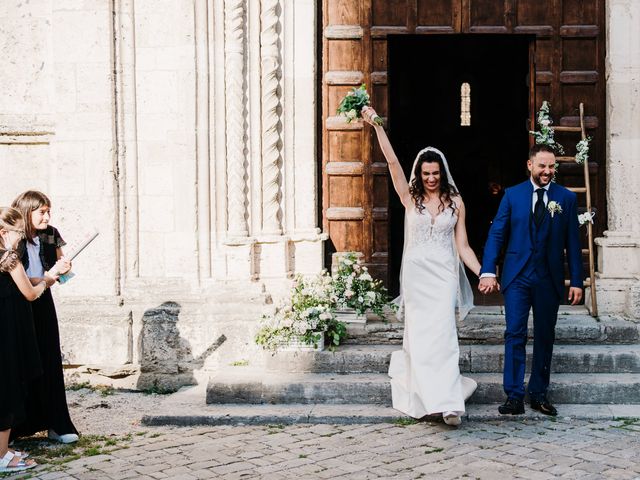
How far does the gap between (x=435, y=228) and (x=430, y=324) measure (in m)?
0.75

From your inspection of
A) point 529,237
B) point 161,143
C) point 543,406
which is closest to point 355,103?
point 529,237

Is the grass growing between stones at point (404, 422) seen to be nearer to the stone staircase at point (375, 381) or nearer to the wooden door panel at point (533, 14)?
the stone staircase at point (375, 381)

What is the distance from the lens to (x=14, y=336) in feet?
19.0

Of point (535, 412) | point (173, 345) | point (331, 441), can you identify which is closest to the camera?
point (331, 441)

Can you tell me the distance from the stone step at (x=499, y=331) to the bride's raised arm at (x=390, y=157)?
4.52 ft

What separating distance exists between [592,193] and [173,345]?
422cm

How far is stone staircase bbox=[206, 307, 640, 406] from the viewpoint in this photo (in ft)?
22.6

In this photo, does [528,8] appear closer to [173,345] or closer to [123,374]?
[173,345]

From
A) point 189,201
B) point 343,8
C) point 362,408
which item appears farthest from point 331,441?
point 343,8

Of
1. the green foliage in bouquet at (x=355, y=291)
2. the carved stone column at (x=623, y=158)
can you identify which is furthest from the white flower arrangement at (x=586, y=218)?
the green foliage in bouquet at (x=355, y=291)

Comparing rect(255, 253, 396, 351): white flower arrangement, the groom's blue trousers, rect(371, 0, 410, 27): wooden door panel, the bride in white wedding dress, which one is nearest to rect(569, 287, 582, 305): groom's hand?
the groom's blue trousers

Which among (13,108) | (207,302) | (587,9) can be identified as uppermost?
(587,9)

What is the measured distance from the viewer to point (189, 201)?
8.11m

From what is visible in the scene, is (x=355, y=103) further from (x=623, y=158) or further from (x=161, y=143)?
(x=623, y=158)
